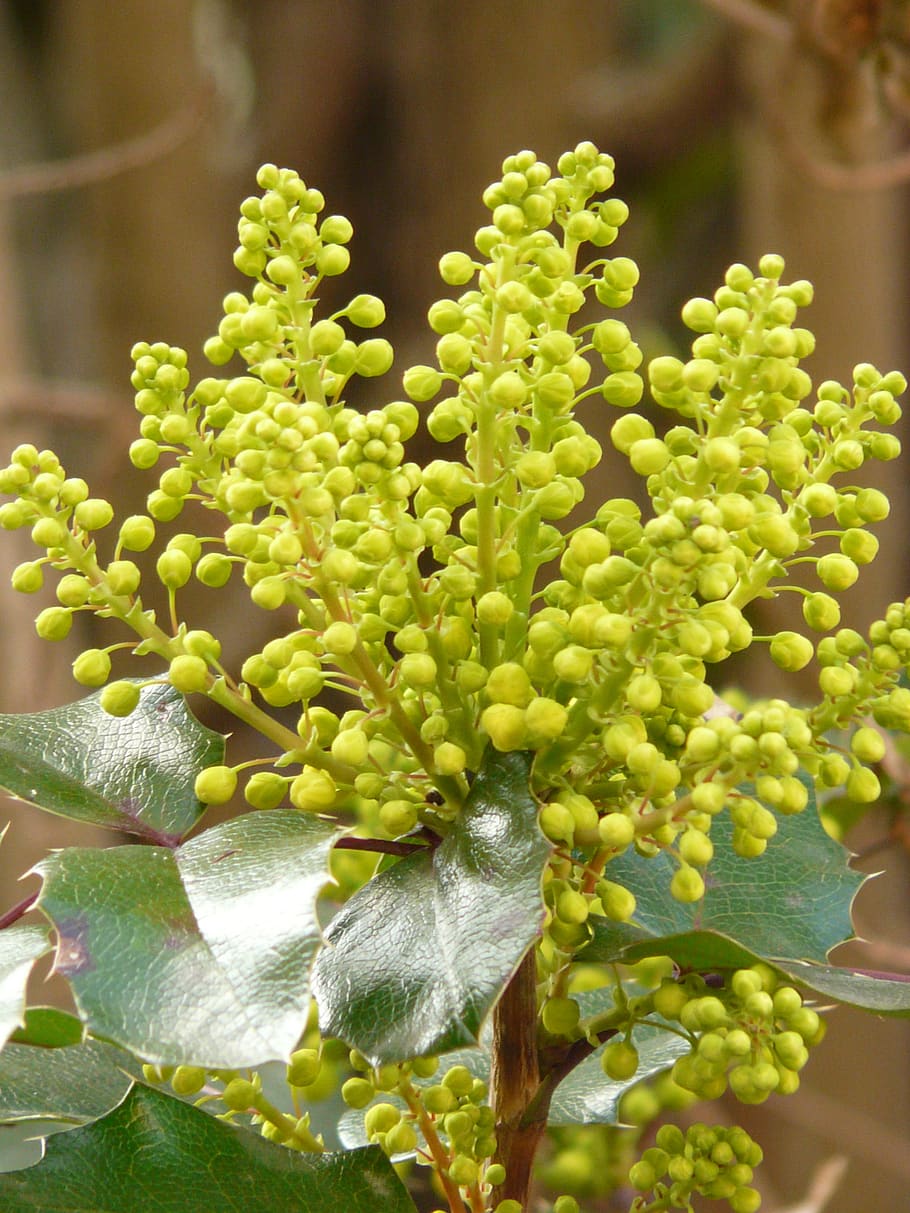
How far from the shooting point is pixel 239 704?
41 centimetres

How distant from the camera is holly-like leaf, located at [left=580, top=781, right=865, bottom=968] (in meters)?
0.48

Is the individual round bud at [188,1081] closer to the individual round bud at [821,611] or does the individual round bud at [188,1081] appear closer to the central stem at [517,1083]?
the central stem at [517,1083]

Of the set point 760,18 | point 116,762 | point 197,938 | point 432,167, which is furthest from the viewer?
point 432,167

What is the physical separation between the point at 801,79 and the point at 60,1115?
3.58 ft

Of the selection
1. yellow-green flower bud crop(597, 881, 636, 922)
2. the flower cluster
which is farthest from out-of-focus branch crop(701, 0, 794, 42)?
yellow-green flower bud crop(597, 881, 636, 922)

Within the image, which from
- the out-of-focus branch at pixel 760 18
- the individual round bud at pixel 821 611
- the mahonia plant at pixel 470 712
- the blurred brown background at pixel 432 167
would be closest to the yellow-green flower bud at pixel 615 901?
the mahonia plant at pixel 470 712

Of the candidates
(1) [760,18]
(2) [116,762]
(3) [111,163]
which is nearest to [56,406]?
(3) [111,163]

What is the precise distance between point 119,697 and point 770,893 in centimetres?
25

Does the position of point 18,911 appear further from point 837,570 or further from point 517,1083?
point 837,570

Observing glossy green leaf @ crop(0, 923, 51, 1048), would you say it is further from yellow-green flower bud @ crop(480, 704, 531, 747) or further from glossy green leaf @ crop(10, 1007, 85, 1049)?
yellow-green flower bud @ crop(480, 704, 531, 747)

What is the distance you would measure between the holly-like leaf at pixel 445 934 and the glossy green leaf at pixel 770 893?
109 millimetres

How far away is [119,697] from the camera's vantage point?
16.3 inches

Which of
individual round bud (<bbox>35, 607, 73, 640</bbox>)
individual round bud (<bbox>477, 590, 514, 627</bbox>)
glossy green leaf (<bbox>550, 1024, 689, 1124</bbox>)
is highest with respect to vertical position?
individual round bud (<bbox>35, 607, 73, 640</bbox>)

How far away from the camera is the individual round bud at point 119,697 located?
→ 0.41 metres
